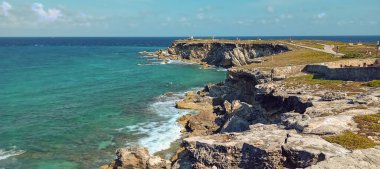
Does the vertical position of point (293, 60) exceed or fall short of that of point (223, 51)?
it exceeds it

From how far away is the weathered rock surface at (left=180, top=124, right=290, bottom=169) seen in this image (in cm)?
1680

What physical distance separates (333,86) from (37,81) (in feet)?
213

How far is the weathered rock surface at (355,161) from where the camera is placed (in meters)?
13.3

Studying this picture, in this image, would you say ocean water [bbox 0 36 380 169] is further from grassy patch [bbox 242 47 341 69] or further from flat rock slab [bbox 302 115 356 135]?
flat rock slab [bbox 302 115 356 135]

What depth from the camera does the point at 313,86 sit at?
104 feet

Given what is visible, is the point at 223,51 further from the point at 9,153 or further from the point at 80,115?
the point at 9,153

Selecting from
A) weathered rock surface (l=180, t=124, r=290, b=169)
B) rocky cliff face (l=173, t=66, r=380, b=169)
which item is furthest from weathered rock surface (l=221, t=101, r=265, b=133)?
weathered rock surface (l=180, t=124, r=290, b=169)

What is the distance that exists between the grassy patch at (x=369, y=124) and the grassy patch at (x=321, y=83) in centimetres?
941

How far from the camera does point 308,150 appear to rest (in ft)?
51.8

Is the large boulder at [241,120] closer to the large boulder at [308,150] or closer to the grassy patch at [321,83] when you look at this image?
the grassy patch at [321,83]

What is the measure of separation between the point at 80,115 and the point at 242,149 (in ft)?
118

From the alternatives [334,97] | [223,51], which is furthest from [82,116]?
[223,51]

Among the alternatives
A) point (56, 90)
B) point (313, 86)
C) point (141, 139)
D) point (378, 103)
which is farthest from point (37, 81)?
point (378, 103)

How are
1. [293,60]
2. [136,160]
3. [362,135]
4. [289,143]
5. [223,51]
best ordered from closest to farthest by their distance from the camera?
[289,143], [362,135], [136,160], [293,60], [223,51]
